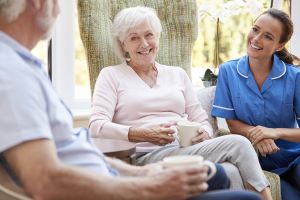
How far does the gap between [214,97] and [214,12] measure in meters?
1.03

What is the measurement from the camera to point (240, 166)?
131cm

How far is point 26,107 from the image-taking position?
593mm

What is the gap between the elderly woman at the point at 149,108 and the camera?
4.34 ft

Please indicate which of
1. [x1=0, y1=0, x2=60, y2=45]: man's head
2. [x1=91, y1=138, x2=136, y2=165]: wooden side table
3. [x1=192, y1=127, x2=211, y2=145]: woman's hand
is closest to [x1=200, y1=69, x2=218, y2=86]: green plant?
[x1=192, y1=127, x2=211, y2=145]: woman's hand

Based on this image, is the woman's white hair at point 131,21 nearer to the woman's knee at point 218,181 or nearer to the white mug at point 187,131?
the white mug at point 187,131

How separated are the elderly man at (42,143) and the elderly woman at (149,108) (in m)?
0.57

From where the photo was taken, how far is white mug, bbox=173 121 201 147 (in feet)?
4.30

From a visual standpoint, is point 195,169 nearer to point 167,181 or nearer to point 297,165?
point 167,181

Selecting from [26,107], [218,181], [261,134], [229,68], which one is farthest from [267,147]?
[26,107]

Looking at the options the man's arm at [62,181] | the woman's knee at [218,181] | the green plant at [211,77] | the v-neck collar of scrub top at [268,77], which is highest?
the man's arm at [62,181]

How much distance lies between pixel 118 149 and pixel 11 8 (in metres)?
0.65

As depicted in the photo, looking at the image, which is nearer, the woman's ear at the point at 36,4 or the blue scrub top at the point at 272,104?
the woman's ear at the point at 36,4


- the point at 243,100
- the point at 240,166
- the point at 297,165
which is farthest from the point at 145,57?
the point at 297,165


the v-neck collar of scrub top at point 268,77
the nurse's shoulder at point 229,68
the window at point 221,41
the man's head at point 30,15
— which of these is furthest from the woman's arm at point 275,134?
the window at point 221,41
